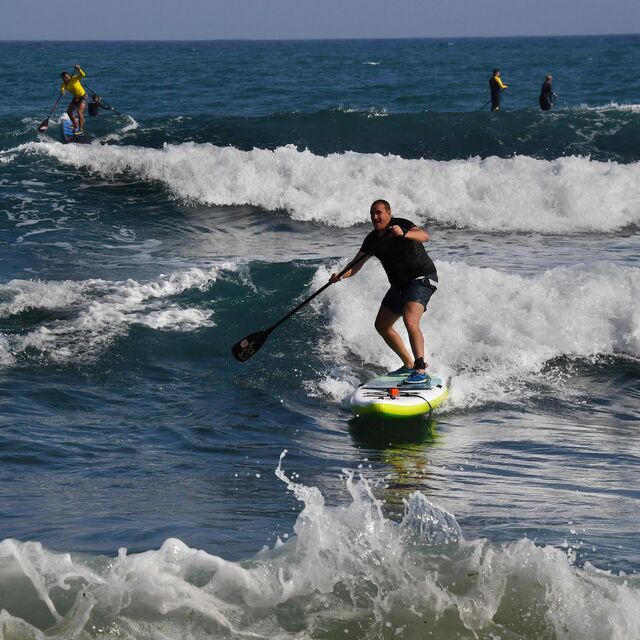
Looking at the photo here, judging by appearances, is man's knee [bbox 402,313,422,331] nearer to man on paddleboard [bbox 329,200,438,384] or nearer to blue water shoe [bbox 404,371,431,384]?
man on paddleboard [bbox 329,200,438,384]

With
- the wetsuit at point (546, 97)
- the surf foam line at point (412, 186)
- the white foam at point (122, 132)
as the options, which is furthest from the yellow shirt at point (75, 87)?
the wetsuit at point (546, 97)

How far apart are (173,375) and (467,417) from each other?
2.85 meters

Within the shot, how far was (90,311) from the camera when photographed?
1145 cm

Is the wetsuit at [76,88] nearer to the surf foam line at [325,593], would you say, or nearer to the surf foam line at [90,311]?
the surf foam line at [90,311]

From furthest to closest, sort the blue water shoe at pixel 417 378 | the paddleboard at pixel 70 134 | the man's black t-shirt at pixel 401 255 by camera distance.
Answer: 1. the paddleboard at pixel 70 134
2. the blue water shoe at pixel 417 378
3. the man's black t-shirt at pixel 401 255

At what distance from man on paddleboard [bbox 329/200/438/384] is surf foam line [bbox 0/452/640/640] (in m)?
3.91

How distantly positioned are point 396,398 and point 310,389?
124cm

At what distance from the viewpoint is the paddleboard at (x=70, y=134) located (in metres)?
23.7

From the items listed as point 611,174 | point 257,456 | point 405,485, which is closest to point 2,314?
point 257,456

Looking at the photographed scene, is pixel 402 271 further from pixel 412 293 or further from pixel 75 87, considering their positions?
pixel 75 87

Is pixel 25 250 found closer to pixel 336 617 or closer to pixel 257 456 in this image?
pixel 257 456

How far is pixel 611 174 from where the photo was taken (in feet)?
63.6

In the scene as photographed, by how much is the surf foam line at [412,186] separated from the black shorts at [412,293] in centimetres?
880

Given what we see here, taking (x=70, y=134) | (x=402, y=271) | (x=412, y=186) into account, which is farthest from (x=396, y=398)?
(x=70, y=134)
